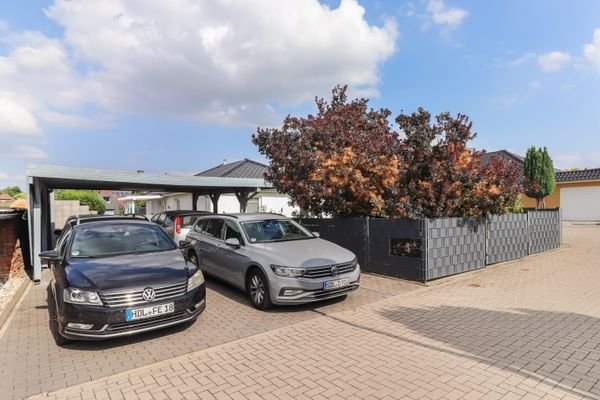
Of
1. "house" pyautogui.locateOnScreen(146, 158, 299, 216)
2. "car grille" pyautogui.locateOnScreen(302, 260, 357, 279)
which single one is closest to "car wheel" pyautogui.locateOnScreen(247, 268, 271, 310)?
"car grille" pyautogui.locateOnScreen(302, 260, 357, 279)

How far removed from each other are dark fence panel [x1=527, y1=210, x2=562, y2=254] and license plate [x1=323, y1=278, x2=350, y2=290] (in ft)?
Result: 25.3

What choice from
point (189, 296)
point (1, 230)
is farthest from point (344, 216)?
point (1, 230)

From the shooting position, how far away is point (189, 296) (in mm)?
4930

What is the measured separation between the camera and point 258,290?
6.17 meters

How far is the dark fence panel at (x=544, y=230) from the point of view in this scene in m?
11.4

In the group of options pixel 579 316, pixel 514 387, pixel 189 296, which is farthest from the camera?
pixel 579 316

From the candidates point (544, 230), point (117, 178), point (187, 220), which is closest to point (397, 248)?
point (187, 220)

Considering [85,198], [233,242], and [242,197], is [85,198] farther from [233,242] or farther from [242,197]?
[233,242]

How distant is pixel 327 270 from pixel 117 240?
10.8 ft

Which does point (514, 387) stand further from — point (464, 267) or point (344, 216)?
point (344, 216)

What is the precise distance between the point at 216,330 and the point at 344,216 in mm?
5449

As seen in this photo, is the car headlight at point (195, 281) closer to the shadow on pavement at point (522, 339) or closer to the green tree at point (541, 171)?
the shadow on pavement at point (522, 339)

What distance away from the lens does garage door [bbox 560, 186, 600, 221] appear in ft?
87.5

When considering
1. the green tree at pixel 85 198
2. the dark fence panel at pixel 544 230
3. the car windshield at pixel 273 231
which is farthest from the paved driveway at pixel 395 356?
the green tree at pixel 85 198
